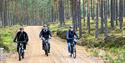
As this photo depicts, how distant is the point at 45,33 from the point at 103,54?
4464 millimetres

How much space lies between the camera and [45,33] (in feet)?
82.8

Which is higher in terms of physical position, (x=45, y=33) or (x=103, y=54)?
(x=45, y=33)

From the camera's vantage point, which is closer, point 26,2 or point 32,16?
point 26,2

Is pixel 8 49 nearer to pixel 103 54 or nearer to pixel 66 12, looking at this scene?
pixel 103 54

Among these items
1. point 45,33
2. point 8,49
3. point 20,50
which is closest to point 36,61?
point 20,50

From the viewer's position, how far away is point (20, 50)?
76.6 feet

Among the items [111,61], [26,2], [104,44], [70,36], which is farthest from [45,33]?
[26,2]

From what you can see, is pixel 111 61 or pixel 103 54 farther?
pixel 103 54

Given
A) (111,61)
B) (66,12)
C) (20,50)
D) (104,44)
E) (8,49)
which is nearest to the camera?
(111,61)

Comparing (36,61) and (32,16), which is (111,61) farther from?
(32,16)

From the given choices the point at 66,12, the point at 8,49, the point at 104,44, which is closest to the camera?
the point at 8,49

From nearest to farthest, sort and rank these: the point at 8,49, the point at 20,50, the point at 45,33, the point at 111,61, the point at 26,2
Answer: the point at 111,61
the point at 20,50
the point at 45,33
the point at 8,49
the point at 26,2

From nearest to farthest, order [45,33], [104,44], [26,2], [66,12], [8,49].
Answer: [45,33] < [8,49] < [104,44] < [66,12] < [26,2]

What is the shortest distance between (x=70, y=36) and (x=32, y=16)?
104305mm
